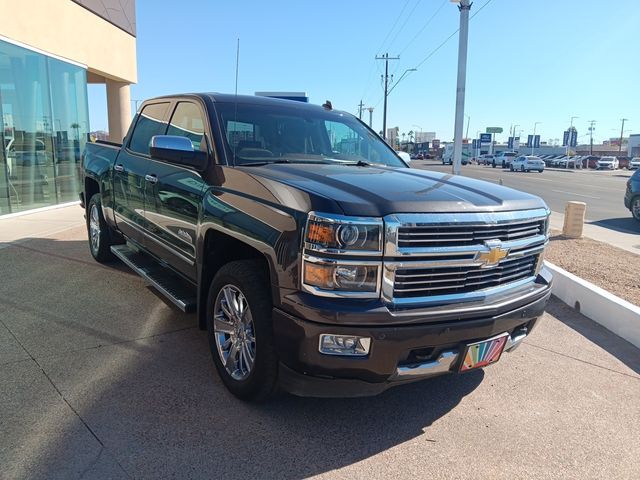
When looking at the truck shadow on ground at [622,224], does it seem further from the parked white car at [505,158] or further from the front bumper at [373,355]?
the parked white car at [505,158]

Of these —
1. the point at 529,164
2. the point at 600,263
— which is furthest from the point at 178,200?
the point at 529,164

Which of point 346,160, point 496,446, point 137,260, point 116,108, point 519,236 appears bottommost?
point 496,446

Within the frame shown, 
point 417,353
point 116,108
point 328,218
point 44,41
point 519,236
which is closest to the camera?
point 328,218

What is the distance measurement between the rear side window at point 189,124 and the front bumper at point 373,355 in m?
1.80

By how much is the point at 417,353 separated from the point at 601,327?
3.01m

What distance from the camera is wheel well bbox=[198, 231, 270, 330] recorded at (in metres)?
3.43

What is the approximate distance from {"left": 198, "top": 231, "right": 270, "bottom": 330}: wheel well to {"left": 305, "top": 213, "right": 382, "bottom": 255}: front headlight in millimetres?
874

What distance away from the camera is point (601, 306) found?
4930mm

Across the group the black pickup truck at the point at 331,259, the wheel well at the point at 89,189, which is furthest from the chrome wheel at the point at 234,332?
the wheel well at the point at 89,189

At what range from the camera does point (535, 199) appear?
346cm

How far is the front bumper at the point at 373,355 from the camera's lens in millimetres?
2596

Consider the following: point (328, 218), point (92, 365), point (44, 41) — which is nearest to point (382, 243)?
point (328, 218)

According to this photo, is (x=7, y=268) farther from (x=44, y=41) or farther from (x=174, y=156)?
(x=44, y=41)

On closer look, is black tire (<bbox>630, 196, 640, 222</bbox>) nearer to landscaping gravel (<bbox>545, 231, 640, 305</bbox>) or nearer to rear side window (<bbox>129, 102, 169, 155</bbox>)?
landscaping gravel (<bbox>545, 231, 640, 305</bbox>)
